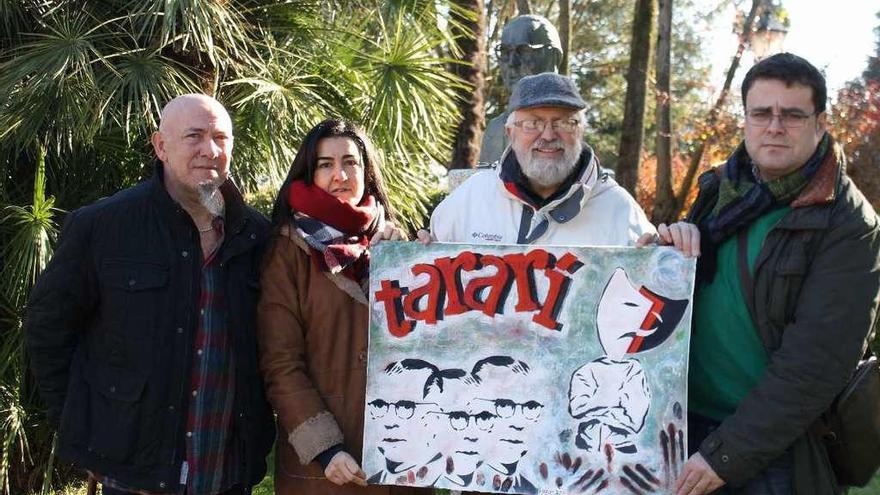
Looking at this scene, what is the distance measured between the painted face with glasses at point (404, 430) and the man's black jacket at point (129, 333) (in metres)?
0.48

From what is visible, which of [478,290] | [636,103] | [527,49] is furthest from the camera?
[636,103]

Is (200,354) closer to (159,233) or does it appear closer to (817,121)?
(159,233)

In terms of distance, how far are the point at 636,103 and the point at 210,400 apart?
13066mm

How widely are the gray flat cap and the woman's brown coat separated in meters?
0.87

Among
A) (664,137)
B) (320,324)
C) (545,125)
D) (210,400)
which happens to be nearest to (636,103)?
(664,137)

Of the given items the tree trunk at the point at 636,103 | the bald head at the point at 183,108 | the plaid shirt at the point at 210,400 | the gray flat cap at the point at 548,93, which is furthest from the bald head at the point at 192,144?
the tree trunk at the point at 636,103

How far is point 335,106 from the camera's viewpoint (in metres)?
6.81

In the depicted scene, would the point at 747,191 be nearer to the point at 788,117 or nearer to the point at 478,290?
the point at 788,117

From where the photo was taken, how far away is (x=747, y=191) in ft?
9.45

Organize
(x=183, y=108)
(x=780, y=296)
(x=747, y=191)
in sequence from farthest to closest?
(x=183, y=108), (x=747, y=191), (x=780, y=296)

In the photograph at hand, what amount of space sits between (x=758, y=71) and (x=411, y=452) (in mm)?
1634

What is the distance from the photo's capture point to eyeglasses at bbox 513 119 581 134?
128 inches

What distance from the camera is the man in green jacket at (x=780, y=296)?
2670mm

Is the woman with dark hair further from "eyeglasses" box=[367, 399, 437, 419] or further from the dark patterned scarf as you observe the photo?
the dark patterned scarf
